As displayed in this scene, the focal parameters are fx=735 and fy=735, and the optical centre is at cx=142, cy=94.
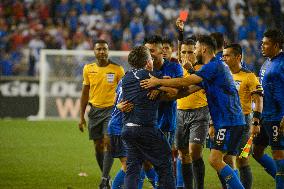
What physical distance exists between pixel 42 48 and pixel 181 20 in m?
15.1

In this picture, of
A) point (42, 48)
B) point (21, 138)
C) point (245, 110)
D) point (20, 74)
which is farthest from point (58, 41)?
point (245, 110)

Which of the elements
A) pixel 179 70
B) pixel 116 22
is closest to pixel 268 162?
pixel 179 70

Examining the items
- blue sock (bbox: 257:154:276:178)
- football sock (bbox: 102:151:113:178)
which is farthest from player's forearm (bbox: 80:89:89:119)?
blue sock (bbox: 257:154:276:178)

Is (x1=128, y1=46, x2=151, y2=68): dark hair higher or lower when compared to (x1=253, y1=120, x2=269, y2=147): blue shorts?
higher

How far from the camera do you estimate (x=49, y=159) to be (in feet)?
48.4

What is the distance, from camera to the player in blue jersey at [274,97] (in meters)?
9.77

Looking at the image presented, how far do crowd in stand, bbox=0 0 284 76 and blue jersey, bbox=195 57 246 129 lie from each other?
50.3ft

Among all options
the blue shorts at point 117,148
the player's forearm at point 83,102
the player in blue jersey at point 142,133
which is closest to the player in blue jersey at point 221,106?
the player in blue jersey at point 142,133

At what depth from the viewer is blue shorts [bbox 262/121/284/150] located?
977cm

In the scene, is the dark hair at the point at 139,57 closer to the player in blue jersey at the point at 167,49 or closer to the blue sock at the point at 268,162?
the player in blue jersey at the point at 167,49

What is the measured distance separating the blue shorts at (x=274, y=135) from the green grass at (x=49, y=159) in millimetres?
1723

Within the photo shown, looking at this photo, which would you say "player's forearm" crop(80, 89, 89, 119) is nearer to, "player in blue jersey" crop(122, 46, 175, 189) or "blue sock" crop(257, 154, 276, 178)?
"blue sock" crop(257, 154, 276, 178)

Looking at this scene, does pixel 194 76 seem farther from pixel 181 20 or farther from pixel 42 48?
pixel 42 48

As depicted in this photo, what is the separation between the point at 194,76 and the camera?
28.5ft
